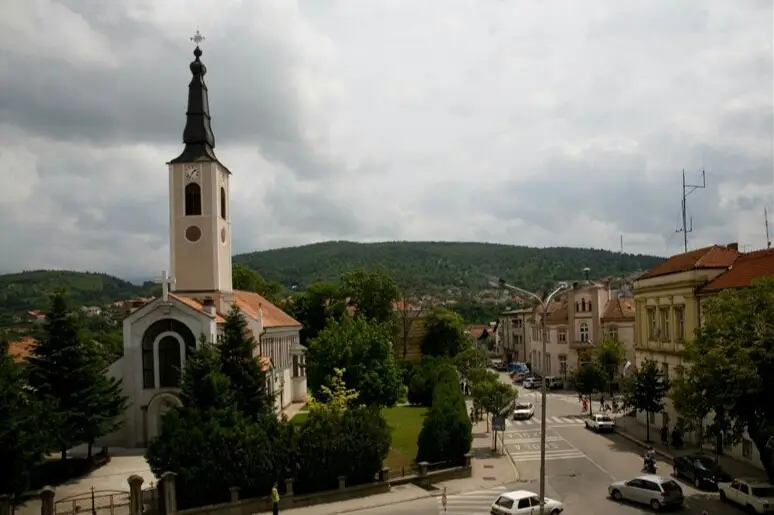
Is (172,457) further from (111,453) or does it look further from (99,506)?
(111,453)

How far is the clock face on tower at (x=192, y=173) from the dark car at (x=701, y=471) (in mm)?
34394

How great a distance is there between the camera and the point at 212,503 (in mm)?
27516

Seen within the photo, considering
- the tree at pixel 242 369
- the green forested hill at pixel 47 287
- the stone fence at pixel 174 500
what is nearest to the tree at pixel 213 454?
the stone fence at pixel 174 500

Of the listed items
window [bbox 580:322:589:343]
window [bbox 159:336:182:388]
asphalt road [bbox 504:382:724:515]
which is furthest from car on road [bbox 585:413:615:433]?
window [bbox 580:322:589:343]

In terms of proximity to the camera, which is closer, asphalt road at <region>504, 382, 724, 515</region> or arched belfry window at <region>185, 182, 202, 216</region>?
asphalt road at <region>504, 382, 724, 515</region>

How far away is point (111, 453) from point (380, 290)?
139ft

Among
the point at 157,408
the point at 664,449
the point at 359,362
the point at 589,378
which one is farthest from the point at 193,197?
the point at 664,449

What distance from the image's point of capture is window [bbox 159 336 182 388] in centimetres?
3900

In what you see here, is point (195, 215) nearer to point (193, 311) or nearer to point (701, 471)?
point (193, 311)

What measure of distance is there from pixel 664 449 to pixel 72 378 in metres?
31.7

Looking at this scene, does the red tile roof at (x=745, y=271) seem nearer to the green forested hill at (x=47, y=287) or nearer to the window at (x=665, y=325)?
the window at (x=665, y=325)

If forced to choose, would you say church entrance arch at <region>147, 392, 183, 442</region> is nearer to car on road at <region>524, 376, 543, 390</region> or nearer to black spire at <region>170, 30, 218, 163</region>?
black spire at <region>170, 30, 218, 163</region>

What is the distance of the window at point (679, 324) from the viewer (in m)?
40.3

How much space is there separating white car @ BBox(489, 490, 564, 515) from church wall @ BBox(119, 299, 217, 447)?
19.7 meters
